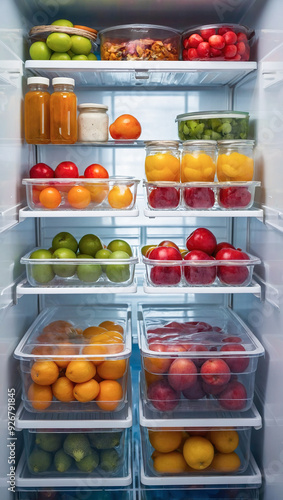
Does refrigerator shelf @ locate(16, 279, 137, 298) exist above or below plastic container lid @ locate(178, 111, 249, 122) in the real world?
below

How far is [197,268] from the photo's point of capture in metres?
1.61

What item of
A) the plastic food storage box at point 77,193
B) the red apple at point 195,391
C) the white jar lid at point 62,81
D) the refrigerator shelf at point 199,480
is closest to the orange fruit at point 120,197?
the plastic food storage box at point 77,193

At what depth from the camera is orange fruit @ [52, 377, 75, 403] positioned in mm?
1597

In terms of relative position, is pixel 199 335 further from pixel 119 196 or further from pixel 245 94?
pixel 245 94

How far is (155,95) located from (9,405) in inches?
47.6

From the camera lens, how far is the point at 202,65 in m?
1.62

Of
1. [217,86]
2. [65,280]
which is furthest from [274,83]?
[65,280]

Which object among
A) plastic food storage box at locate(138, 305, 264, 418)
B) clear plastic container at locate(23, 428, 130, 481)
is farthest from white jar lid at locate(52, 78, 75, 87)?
clear plastic container at locate(23, 428, 130, 481)

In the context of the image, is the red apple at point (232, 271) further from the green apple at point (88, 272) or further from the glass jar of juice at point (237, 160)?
the green apple at point (88, 272)

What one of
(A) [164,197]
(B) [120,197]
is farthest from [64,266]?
(A) [164,197]

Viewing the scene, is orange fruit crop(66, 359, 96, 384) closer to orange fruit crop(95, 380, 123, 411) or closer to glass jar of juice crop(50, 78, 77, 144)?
orange fruit crop(95, 380, 123, 411)

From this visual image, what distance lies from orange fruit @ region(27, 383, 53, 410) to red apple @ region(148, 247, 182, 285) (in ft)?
1.54

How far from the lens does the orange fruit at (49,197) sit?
1.60 metres

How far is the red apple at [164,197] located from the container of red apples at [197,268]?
0.43ft
